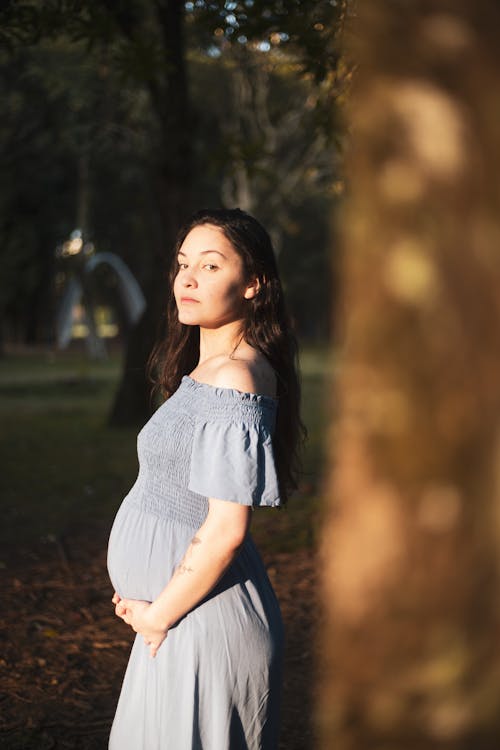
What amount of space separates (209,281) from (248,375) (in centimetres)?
31

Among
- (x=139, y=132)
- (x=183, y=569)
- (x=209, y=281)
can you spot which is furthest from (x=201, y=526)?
(x=139, y=132)

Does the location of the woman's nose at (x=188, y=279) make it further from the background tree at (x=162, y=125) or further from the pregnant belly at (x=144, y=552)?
the background tree at (x=162, y=125)

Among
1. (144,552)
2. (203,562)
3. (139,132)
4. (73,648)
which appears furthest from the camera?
(139,132)

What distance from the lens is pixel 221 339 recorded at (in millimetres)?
2684

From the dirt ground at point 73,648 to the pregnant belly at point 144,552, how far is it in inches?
80.2

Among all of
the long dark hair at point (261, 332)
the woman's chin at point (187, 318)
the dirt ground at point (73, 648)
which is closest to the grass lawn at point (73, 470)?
the dirt ground at point (73, 648)

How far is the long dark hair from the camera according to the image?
270 cm

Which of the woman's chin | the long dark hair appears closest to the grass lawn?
the long dark hair

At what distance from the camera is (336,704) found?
3.67ft

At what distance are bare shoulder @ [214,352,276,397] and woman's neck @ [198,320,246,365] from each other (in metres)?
0.08

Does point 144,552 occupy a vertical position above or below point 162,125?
below

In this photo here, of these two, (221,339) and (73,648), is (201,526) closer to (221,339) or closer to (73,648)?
(221,339)

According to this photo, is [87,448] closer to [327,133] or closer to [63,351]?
[327,133]

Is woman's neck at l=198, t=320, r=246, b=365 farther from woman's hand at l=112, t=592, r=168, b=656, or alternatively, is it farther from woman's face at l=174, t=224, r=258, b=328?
woman's hand at l=112, t=592, r=168, b=656
